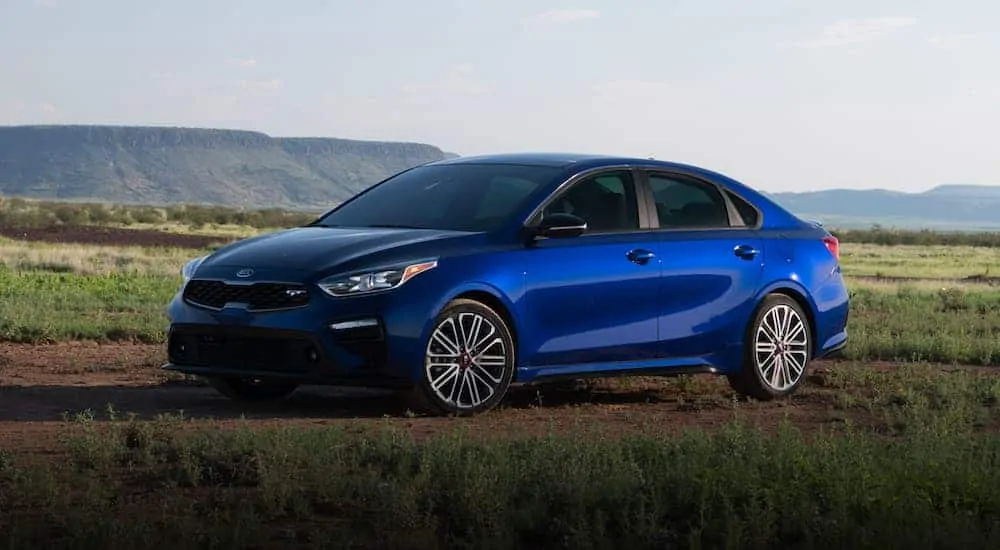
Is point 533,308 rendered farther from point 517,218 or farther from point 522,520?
point 522,520

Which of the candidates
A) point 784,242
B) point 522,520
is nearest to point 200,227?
point 784,242

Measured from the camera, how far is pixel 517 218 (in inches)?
420

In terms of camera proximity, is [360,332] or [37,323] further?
[37,323]

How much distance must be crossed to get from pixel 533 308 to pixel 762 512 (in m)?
3.96

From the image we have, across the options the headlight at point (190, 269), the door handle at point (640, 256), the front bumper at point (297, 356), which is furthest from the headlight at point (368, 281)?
the door handle at point (640, 256)

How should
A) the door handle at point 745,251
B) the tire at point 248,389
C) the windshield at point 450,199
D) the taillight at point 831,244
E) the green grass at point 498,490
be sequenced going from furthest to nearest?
the taillight at point 831,244 → the door handle at point 745,251 → the tire at point 248,389 → the windshield at point 450,199 → the green grass at point 498,490

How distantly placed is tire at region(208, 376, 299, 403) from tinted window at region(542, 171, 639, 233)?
219 cm

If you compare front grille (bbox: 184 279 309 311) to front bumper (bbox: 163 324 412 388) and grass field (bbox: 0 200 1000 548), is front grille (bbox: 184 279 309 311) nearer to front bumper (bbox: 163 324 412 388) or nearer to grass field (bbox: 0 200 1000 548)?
front bumper (bbox: 163 324 412 388)

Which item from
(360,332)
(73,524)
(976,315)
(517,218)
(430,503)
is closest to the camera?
(73,524)

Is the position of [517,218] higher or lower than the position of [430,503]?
higher

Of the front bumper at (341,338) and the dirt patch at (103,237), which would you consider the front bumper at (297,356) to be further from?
the dirt patch at (103,237)

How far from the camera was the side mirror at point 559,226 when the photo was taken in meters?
10.5

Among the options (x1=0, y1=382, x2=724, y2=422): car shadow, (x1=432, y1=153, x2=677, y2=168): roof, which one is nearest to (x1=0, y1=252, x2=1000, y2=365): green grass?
(x1=0, y1=382, x2=724, y2=422): car shadow

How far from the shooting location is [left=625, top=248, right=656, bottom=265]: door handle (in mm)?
11047
